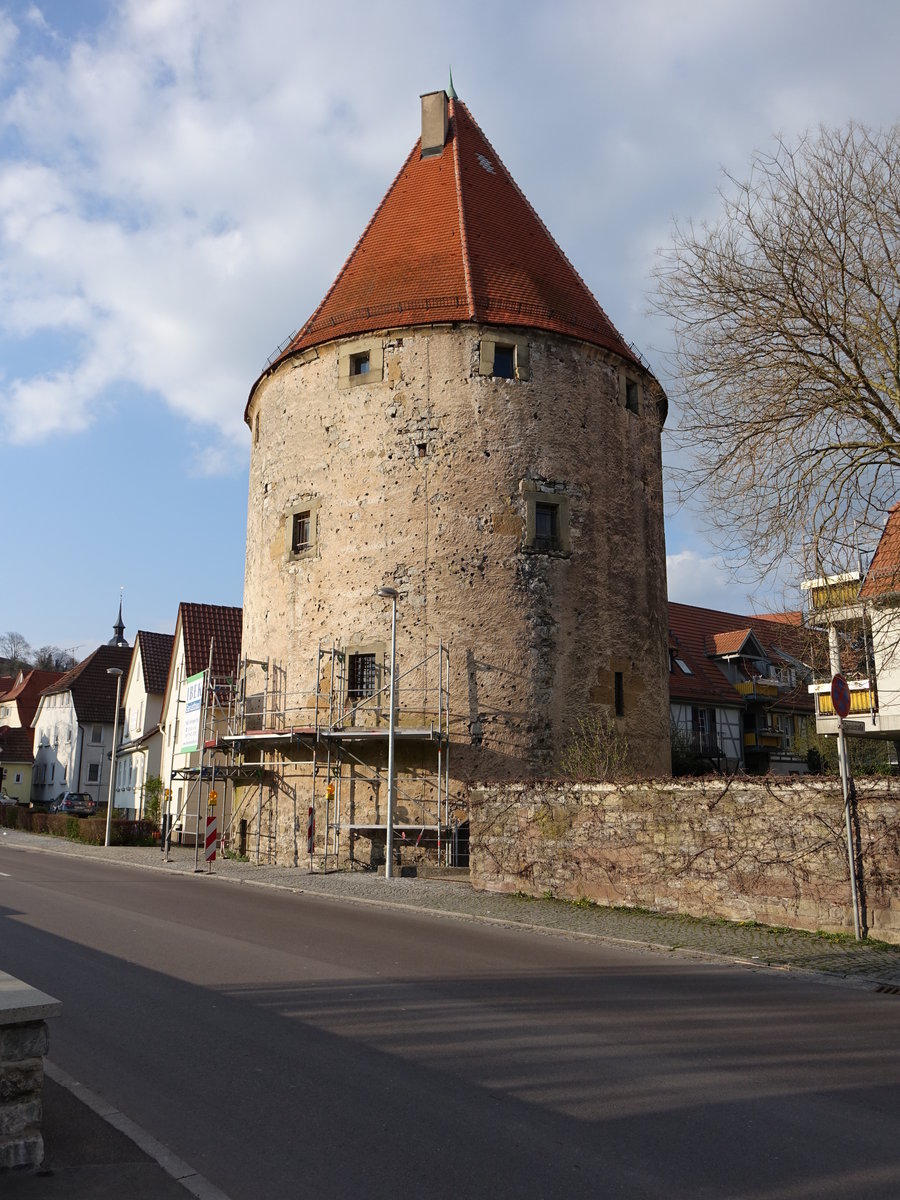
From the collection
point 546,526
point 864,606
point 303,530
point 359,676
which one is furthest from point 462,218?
point 864,606

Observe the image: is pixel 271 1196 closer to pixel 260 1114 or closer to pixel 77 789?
pixel 260 1114

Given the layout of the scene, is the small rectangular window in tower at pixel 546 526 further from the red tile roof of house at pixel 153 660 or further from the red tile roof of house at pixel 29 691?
the red tile roof of house at pixel 29 691

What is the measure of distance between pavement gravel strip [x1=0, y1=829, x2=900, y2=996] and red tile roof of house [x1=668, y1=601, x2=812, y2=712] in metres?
20.7

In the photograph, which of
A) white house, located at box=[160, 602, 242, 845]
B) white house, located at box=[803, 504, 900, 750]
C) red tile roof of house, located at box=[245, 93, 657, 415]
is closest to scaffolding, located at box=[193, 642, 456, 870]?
white house, located at box=[160, 602, 242, 845]

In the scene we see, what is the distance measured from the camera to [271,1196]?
403 cm

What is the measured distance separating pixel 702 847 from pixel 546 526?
11.4m

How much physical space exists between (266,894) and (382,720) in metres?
6.01

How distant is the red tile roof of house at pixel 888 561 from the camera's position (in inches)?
476

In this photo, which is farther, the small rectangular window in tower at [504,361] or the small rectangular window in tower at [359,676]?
the small rectangular window in tower at [504,361]

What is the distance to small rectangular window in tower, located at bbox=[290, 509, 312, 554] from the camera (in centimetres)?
2527

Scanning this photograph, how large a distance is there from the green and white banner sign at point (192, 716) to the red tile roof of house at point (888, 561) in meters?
18.9

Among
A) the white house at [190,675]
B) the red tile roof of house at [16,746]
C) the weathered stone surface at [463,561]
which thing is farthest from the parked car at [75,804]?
the weathered stone surface at [463,561]

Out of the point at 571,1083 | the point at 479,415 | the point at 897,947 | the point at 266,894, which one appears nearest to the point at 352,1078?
the point at 571,1083

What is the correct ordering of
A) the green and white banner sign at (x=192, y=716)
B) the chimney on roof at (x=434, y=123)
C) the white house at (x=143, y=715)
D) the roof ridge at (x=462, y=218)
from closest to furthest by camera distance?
the roof ridge at (x=462, y=218)
the green and white banner sign at (x=192, y=716)
the chimney on roof at (x=434, y=123)
the white house at (x=143, y=715)
